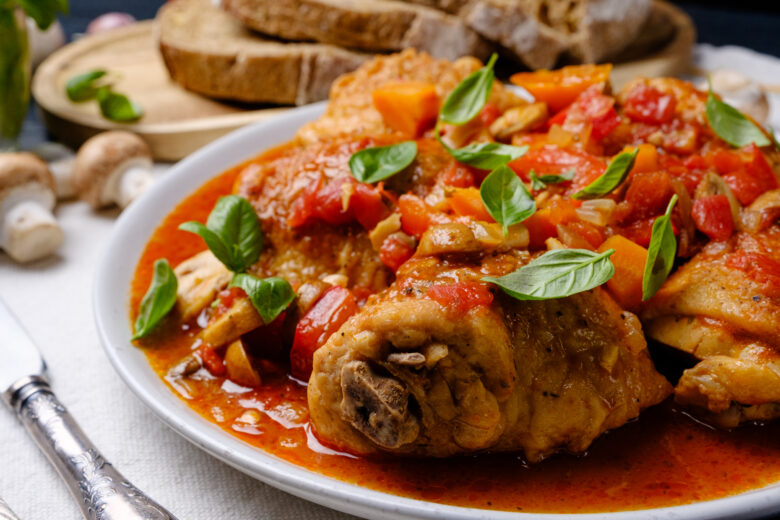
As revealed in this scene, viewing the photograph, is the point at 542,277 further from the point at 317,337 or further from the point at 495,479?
the point at 317,337

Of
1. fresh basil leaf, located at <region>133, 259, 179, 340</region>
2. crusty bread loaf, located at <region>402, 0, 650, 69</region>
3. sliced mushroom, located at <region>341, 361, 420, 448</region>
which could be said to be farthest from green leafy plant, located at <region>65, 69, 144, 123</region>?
sliced mushroom, located at <region>341, 361, 420, 448</region>

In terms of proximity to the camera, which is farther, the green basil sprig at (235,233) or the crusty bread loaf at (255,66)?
the crusty bread loaf at (255,66)

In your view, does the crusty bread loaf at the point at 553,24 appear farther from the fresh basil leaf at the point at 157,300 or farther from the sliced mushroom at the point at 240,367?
the sliced mushroom at the point at 240,367

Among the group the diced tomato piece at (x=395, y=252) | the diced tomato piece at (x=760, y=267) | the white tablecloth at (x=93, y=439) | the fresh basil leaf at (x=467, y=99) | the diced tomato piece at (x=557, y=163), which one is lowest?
the white tablecloth at (x=93, y=439)

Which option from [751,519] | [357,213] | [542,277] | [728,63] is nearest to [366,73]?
[357,213]

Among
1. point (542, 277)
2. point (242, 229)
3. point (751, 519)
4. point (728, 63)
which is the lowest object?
point (728, 63)

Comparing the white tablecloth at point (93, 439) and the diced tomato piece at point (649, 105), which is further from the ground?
the diced tomato piece at point (649, 105)

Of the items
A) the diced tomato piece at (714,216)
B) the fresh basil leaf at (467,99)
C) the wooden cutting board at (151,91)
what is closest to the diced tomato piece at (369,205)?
the fresh basil leaf at (467,99)

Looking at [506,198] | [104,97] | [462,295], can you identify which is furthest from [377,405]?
[104,97]
